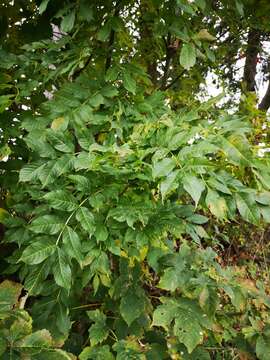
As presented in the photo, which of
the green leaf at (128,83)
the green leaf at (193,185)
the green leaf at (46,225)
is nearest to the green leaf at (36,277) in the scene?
the green leaf at (46,225)

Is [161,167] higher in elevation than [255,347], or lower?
higher

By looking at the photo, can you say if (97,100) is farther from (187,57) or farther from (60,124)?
(187,57)

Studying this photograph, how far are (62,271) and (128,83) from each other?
2.20 feet

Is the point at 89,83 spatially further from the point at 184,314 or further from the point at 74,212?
the point at 184,314

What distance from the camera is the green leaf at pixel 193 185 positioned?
0.94m

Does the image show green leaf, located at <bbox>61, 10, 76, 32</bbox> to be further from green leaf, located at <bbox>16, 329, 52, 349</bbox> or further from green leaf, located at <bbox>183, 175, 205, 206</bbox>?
green leaf, located at <bbox>16, 329, 52, 349</bbox>

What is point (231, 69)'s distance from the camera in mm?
5434

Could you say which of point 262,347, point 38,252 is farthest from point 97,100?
point 262,347

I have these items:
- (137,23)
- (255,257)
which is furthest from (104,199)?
(255,257)

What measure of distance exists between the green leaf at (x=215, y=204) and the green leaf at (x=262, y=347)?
75 centimetres

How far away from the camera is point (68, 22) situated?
1370 millimetres

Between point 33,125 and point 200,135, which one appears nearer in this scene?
point 200,135

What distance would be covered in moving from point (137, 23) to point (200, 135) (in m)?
1.20

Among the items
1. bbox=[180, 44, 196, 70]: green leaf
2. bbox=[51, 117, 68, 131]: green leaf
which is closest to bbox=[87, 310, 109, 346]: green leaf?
bbox=[51, 117, 68, 131]: green leaf
